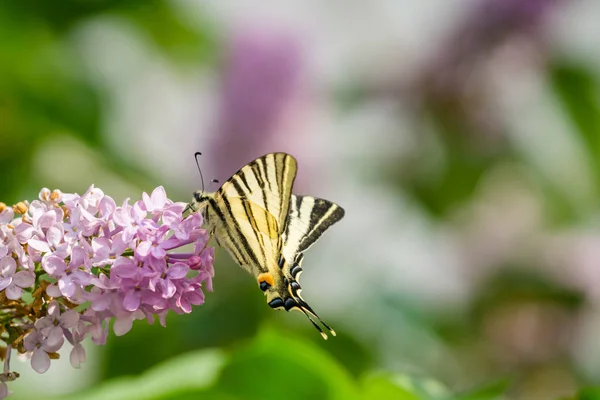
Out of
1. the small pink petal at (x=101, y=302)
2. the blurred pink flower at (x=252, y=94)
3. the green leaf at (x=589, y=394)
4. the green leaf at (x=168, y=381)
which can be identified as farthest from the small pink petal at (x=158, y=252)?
the blurred pink flower at (x=252, y=94)

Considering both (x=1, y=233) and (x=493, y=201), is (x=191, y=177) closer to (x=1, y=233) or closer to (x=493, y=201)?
(x=493, y=201)

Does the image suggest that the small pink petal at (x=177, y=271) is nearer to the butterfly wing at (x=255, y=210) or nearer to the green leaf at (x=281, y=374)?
the butterfly wing at (x=255, y=210)

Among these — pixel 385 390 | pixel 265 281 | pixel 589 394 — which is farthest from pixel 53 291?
pixel 589 394

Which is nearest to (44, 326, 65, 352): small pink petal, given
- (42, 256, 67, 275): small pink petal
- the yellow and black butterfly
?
(42, 256, 67, 275): small pink petal

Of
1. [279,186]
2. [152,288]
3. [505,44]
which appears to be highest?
[505,44]

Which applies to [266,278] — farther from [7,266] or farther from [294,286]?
[7,266]

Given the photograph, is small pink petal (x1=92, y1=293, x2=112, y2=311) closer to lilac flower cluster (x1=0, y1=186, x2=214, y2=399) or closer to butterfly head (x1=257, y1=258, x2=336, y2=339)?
lilac flower cluster (x1=0, y1=186, x2=214, y2=399)

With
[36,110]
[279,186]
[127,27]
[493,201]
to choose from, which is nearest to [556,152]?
[493,201]
